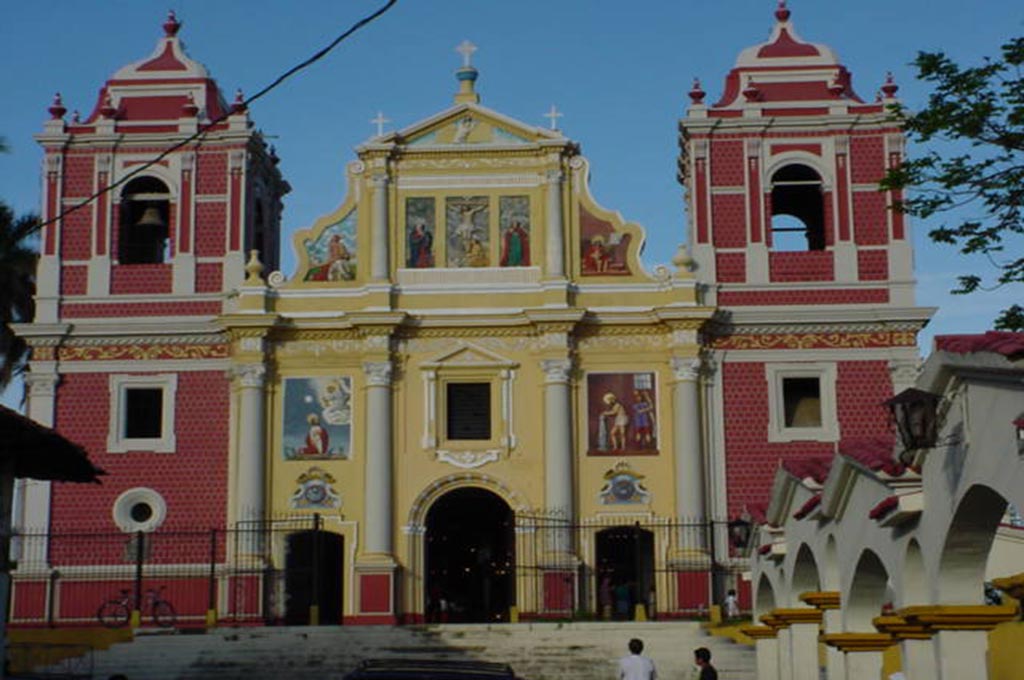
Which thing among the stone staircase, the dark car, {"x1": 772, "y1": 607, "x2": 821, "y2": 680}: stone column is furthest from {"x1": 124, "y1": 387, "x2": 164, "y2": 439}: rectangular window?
the dark car

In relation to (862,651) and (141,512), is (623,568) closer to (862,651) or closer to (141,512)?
(141,512)

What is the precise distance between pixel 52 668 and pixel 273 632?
12.1 feet

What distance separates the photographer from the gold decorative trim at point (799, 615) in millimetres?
17514

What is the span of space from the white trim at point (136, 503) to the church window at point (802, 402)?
12279 mm

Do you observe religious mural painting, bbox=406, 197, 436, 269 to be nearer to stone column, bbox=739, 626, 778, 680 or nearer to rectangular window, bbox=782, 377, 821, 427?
rectangular window, bbox=782, 377, 821, 427

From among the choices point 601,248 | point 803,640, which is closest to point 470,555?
point 601,248

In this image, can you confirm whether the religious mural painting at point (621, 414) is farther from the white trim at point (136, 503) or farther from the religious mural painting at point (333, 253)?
the white trim at point (136, 503)

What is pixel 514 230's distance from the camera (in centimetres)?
3459

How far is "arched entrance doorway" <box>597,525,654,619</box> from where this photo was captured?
107ft

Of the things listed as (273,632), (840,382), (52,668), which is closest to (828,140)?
(840,382)

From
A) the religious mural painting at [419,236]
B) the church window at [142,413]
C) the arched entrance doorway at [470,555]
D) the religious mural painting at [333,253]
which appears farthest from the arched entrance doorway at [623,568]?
the church window at [142,413]

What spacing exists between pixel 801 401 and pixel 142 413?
1345cm

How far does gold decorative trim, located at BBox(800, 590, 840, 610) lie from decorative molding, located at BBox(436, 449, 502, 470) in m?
17.6

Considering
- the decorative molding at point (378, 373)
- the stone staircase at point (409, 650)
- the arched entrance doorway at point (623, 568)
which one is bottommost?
the stone staircase at point (409, 650)
